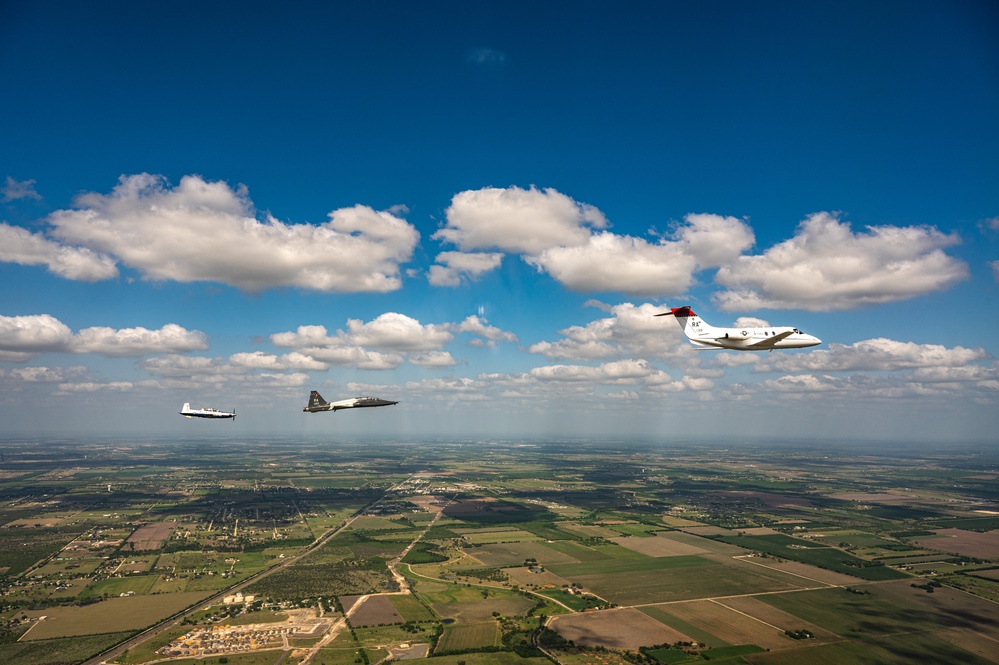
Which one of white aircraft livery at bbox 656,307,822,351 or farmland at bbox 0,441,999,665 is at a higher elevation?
white aircraft livery at bbox 656,307,822,351

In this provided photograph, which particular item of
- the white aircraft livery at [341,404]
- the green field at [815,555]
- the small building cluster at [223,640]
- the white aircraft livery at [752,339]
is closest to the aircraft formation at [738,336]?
the white aircraft livery at [752,339]

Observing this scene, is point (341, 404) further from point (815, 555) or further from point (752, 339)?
point (815, 555)

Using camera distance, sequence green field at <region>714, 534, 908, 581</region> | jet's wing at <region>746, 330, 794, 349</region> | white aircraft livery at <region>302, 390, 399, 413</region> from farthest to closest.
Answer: green field at <region>714, 534, 908, 581</region>
white aircraft livery at <region>302, 390, 399, 413</region>
jet's wing at <region>746, 330, 794, 349</region>

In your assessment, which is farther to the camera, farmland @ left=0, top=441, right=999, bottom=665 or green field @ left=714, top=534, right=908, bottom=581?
green field @ left=714, top=534, right=908, bottom=581

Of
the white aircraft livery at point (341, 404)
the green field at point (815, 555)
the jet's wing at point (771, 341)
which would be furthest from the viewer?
the green field at point (815, 555)

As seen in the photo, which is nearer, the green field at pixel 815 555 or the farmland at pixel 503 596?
the farmland at pixel 503 596

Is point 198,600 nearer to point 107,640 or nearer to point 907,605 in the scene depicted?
point 107,640

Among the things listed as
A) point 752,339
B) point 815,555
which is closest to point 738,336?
point 752,339

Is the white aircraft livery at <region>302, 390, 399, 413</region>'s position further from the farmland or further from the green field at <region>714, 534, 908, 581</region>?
the green field at <region>714, 534, 908, 581</region>

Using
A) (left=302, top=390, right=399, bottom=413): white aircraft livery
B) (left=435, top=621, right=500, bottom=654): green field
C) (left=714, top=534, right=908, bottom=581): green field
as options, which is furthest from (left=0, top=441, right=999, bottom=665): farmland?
(left=302, top=390, right=399, bottom=413): white aircraft livery

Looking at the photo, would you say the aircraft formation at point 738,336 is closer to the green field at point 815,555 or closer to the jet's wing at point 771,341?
the jet's wing at point 771,341
